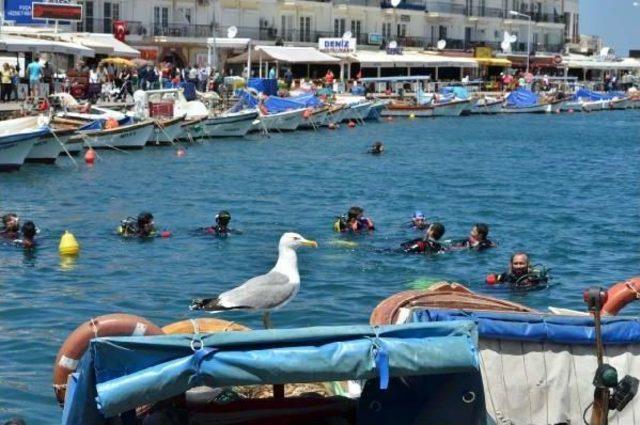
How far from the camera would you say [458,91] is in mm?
73562

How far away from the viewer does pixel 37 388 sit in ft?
43.0

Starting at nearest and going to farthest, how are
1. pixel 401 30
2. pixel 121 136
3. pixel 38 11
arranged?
pixel 121 136
pixel 38 11
pixel 401 30

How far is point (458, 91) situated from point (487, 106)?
2.13 metres

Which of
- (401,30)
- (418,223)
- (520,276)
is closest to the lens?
(520,276)

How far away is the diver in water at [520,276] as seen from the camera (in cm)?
1833

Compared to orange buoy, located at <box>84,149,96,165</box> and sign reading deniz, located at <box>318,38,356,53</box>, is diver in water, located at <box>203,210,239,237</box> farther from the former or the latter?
sign reading deniz, located at <box>318,38,356,53</box>

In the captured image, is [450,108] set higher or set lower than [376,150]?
higher

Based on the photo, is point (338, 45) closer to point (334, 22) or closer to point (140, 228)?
point (334, 22)

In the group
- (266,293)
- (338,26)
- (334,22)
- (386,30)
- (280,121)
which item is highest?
(334,22)

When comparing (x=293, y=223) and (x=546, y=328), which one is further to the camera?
(x=293, y=223)

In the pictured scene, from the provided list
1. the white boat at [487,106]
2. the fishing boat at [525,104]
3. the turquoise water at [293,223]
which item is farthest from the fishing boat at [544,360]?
the fishing boat at [525,104]

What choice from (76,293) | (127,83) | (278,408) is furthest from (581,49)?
(278,408)

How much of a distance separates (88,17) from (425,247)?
167ft

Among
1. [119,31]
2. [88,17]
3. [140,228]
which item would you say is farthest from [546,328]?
[88,17]
